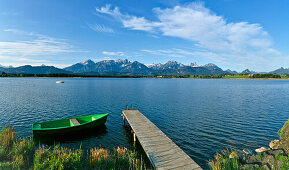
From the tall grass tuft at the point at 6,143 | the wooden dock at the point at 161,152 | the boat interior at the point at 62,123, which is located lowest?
the boat interior at the point at 62,123

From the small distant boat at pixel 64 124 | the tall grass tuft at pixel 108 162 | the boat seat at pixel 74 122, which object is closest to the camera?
the tall grass tuft at pixel 108 162

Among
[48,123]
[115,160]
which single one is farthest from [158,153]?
[48,123]

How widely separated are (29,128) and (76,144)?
36.0 feet

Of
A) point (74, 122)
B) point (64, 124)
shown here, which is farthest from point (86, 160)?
point (64, 124)

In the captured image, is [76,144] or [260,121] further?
[260,121]

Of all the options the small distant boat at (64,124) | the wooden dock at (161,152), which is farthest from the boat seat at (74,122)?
the wooden dock at (161,152)

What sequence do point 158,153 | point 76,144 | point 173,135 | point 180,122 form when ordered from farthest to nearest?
point 180,122
point 173,135
point 76,144
point 158,153

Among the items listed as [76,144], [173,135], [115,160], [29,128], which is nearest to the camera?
[115,160]

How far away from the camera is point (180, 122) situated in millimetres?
27812

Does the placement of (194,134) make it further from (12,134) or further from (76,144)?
(12,134)

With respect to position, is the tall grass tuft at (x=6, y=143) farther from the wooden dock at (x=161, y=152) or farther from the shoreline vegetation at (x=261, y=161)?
the shoreline vegetation at (x=261, y=161)

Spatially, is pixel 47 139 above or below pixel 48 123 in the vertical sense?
below

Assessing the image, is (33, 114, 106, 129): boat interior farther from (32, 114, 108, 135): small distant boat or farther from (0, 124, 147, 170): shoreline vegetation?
(0, 124, 147, 170): shoreline vegetation

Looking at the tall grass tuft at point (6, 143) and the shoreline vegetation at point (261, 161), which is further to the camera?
the tall grass tuft at point (6, 143)
